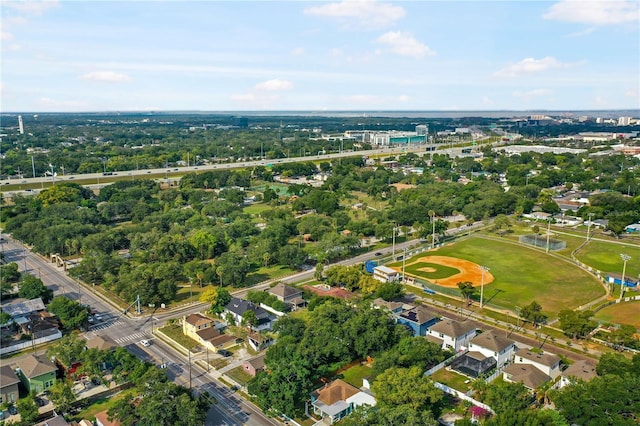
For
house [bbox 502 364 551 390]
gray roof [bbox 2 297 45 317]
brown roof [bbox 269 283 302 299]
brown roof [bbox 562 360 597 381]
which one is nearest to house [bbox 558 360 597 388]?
brown roof [bbox 562 360 597 381]

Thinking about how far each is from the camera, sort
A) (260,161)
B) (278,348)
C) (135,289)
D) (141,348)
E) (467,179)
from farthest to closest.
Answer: (260,161)
(467,179)
(135,289)
(141,348)
(278,348)

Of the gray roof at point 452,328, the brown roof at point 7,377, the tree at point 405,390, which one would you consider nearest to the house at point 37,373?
the brown roof at point 7,377

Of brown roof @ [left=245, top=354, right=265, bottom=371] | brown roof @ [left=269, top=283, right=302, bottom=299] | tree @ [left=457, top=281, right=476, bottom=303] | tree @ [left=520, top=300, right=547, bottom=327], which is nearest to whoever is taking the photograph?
brown roof @ [left=245, top=354, right=265, bottom=371]

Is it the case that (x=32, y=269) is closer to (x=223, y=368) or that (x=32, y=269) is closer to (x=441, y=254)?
(x=223, y=368)

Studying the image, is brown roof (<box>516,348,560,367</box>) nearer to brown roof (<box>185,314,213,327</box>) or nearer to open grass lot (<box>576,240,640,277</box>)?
brown roof (<box>185,314,213,327</box>)

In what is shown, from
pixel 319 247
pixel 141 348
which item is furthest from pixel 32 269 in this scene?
pixel 319 247

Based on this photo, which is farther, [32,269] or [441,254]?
[441,254]

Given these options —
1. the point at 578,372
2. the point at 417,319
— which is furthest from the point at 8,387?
the point at 578,372
